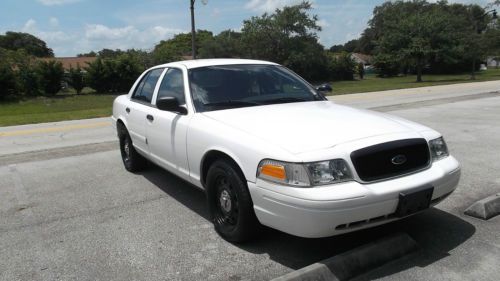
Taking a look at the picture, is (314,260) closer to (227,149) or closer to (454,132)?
(227,149)

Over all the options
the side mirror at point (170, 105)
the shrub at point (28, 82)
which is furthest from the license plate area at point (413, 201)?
the shrub at point (28, 82)

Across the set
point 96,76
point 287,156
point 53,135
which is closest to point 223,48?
point 96,76

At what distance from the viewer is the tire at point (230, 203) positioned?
3730mm

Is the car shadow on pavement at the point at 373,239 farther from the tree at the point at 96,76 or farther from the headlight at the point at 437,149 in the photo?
the tree at the point at 96,76

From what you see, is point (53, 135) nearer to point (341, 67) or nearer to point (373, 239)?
point (373, 239)

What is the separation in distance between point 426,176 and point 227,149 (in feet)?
5.25

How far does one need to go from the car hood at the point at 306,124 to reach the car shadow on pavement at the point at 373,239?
96 cm

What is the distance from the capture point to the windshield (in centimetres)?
466

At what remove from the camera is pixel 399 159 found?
357cm

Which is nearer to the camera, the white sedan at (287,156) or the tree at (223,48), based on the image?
the white sedan at (287,156)

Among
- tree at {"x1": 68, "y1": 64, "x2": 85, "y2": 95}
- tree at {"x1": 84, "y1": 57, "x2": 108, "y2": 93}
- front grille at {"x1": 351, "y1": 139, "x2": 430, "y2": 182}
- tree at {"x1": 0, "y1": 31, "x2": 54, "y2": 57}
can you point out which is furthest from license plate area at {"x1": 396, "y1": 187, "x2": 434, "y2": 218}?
tree at {"x1": 0, "y1": 31, "x2": 54, "y2": 57}

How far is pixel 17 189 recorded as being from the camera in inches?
240

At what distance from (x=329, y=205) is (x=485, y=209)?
6.99 feet

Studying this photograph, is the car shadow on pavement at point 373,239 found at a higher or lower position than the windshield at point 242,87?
lower
